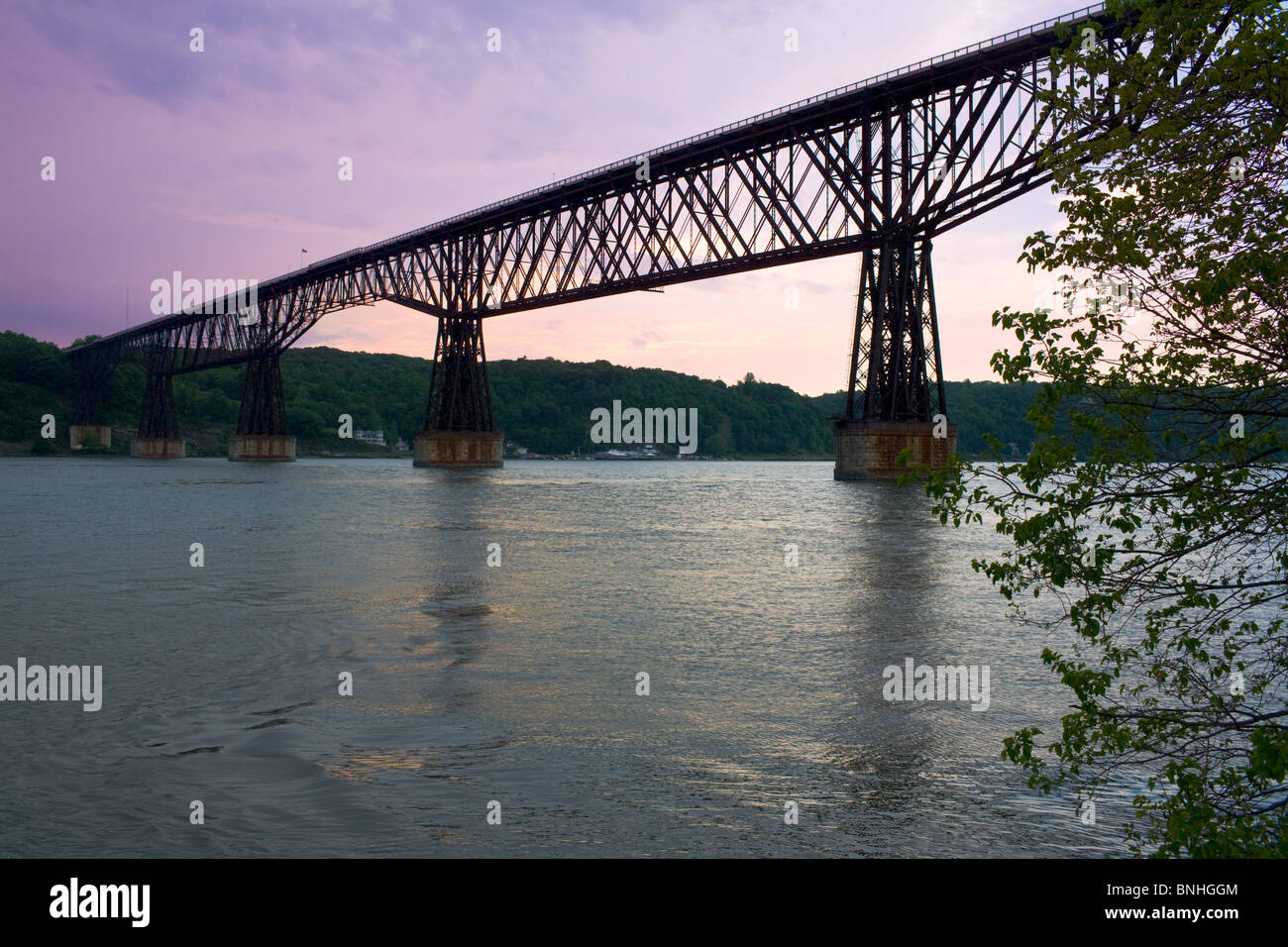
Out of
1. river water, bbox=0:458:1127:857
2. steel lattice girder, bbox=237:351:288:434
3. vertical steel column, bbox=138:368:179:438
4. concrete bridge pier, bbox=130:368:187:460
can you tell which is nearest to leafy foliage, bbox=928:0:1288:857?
river water, bbox=0:458:1127:857

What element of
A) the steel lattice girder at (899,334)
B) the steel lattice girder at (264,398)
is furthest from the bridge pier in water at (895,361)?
the steel lattice girder at (264,398)

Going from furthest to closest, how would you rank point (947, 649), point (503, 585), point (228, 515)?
point (228, 515) < point (503, 585) < point (947, 649)

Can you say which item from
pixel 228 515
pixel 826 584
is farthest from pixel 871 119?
pixel 826 584

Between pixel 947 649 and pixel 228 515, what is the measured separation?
102 feet

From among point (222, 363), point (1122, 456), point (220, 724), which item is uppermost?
point (222, 363)

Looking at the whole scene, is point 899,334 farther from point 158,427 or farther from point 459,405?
point 158,427

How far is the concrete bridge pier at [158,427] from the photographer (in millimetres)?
143375

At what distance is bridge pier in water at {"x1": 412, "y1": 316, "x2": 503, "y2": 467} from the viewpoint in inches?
3681

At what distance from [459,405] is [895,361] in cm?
5000

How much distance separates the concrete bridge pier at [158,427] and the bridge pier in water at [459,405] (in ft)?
216

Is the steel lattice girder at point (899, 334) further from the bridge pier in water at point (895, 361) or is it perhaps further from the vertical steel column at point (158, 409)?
the vertical steel column at point (158, 409)

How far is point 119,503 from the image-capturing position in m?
44.5

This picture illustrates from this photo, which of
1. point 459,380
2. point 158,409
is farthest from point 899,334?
point 158,409
